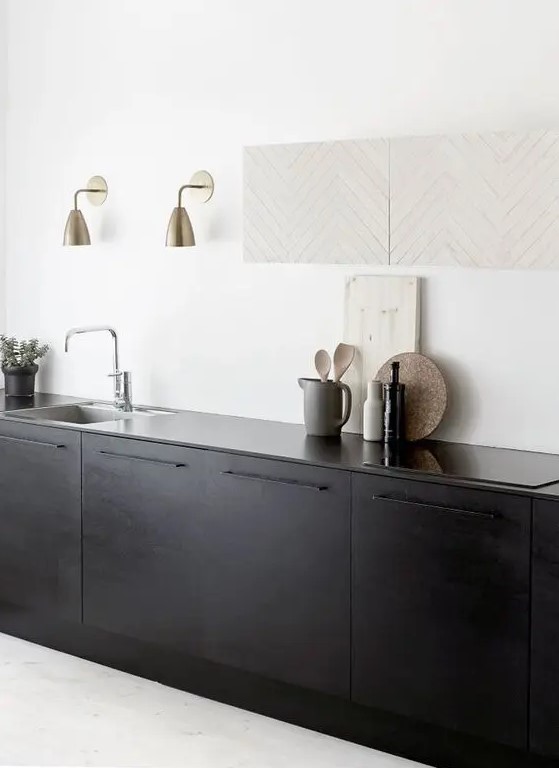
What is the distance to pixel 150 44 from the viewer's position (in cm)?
471

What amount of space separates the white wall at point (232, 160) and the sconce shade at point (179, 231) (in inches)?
4.6

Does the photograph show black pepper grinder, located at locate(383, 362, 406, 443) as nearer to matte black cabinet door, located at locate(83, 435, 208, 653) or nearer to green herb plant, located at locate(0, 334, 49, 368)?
matte black cabinet door, located at locate(83, 435, 208, 653)

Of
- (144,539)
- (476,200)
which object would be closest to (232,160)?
(476,200)

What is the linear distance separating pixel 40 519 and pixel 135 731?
37.6 inches

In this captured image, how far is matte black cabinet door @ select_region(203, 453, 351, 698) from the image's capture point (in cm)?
359

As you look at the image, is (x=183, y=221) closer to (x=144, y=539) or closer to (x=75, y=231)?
(x=75, y=231)

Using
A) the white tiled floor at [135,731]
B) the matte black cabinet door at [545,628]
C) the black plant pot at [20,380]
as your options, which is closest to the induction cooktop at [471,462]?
the matte black cabinet door at [545,628]

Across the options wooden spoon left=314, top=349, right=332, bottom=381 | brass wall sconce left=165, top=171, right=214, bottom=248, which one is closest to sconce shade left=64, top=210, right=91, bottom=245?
brass wall sconce left=165, top=171, right=214, bottom=248

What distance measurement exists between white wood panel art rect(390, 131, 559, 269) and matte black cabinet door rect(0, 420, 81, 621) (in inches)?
54.7

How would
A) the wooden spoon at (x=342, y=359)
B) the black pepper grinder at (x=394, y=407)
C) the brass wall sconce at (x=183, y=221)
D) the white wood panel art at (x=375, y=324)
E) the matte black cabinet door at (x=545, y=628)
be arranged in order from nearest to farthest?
the matte black cabinet door at (x=545, y=628)
the black pepper grinder at (x=394, y=407)
the white wood panel art at (x=375, y=324)
the wooden spoon at (x=342, y=359)
the brass wall sconce at (x=183, y=221)

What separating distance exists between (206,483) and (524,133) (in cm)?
146

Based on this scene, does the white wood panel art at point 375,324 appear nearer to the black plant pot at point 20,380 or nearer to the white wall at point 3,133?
the black plant pot at point 20,380

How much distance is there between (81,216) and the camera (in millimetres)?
4906

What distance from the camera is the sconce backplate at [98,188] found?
493cm
